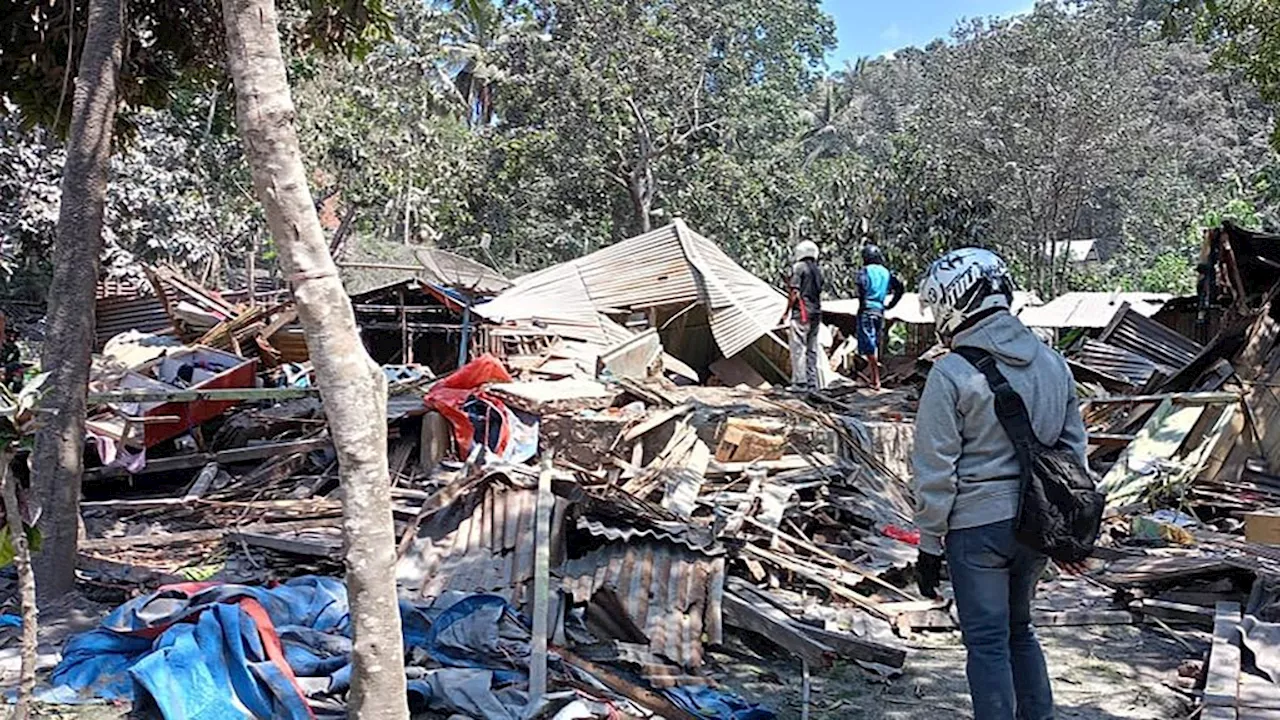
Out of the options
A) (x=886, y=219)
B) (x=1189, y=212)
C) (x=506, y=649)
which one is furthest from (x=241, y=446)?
(x=1189, y=212)

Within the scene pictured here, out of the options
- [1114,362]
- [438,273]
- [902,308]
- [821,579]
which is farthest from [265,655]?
[902,308]

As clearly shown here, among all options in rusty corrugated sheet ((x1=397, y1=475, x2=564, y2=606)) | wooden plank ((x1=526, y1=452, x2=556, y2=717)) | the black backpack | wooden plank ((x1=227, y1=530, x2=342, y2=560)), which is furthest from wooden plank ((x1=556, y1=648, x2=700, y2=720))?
wooden plank ((x1=227, y1=530, x2=342, y2=560))

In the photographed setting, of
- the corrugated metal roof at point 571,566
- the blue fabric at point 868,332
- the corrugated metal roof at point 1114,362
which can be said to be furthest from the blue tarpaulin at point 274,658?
the corrugated metal roof at point 1114,362

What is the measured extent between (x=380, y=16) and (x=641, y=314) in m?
7.10

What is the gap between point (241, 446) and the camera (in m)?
9.78

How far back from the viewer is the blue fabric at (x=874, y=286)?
1222 centimetres

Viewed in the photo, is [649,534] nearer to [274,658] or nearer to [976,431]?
[274,658]

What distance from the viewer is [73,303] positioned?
5.82 m

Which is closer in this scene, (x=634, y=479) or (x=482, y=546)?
(x=482, y=546)

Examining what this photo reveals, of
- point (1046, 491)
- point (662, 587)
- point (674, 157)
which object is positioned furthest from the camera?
point (674, 157)

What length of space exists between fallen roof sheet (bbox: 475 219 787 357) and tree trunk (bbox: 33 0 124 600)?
26.8 feet

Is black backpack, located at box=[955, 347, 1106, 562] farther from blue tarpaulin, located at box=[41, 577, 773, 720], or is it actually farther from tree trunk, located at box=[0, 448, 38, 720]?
tree trunk, located at box=[0, 448, 38, 720]

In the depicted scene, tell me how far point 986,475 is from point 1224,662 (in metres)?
1.82

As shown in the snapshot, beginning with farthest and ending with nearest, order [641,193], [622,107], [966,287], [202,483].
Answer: [641,193]
[622,107]
[202,483]
[966,287]
